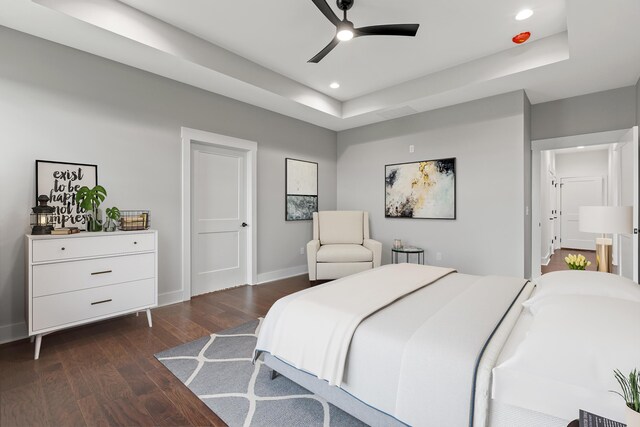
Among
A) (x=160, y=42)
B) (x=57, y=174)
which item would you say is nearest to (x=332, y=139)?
(x=160, y=42)

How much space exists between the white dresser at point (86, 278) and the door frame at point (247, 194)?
772 millimetres

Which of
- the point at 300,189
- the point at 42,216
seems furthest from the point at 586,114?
the point at 42,216

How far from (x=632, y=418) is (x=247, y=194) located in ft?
13.7

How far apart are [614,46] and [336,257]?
3558mm

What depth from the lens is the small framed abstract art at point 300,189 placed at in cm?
493

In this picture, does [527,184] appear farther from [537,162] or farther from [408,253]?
[408,253]

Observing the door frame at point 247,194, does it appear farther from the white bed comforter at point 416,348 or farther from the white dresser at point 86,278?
the white bed comforter at point 416,348

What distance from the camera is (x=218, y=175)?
4.11 m

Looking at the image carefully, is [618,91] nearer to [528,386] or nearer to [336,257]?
[336,257]

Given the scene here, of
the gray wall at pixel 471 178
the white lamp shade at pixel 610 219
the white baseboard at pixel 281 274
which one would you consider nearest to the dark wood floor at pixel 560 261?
the gray wall at pixel 471 178

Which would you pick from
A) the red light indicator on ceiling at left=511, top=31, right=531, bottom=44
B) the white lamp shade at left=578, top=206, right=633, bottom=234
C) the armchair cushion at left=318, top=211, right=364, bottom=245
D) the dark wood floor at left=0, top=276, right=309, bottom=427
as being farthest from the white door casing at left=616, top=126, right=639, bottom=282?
the dark wood floor at left=0, top=276, right=309, bottom=427

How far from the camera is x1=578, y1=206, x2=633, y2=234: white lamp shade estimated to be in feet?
8.52

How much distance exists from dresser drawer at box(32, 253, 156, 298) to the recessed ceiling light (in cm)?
401

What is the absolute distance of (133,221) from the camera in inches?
115
